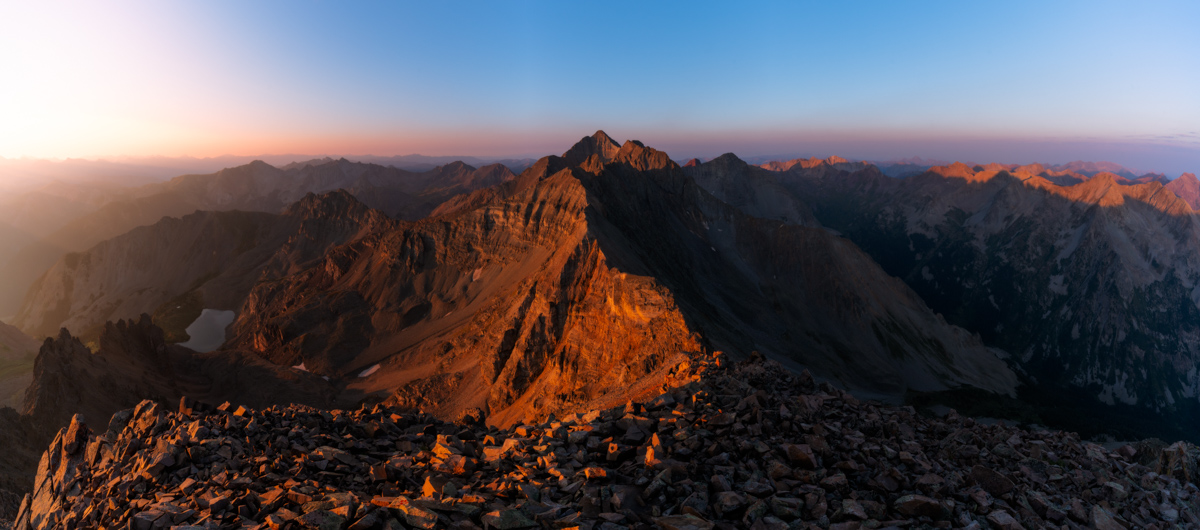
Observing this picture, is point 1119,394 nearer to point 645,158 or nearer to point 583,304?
point 645,158

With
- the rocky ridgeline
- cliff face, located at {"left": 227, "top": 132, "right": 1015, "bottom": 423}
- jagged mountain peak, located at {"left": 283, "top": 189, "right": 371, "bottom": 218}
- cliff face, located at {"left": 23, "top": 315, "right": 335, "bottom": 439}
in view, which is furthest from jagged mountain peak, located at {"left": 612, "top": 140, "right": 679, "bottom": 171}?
the rocky ridgeline

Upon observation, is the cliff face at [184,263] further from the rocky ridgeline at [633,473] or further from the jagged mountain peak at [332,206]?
the rocky ridgeline at [633,473]

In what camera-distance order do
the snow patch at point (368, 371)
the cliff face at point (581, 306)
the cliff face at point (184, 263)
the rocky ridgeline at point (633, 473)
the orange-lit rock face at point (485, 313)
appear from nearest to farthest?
the rocky ridgeline at point (633, 473), the orange-lit rock face at point (485, 313), the cliff face at point (581, 306), the snow patch at point (368, 371), the cliff face at point (184, 263)

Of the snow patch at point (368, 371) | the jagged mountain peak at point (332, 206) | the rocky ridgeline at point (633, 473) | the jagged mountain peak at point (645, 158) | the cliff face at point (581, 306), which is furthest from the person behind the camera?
the jagged mountain peak at point (645, 158)

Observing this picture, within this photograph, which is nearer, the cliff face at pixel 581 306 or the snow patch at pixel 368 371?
the cliff face at pixel 581 306

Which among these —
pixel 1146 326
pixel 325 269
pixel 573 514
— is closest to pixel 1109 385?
pixel 1146 326

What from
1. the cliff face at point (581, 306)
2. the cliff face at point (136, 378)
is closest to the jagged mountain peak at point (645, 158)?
the cliff face at point (581, 306)

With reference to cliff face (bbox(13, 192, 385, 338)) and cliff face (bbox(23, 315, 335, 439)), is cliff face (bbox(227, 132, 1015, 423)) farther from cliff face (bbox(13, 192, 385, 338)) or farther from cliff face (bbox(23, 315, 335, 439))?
cliff face (bbox(13, 192, 385, 338))

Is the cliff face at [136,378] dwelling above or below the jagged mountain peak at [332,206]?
below

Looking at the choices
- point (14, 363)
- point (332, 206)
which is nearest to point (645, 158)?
point (332, 206)
